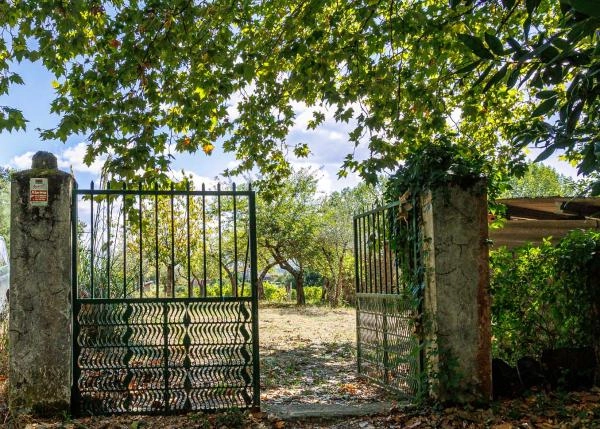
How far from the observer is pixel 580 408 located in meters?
5.25

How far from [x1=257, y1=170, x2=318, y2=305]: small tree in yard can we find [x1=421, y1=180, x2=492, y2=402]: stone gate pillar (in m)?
18.0

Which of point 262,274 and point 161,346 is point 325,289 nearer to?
point 262,274

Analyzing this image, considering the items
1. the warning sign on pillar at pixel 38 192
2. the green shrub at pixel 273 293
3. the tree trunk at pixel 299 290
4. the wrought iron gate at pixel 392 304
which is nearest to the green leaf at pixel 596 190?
the wrought iron gate at pixel 392 304

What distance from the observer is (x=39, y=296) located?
5.53 m

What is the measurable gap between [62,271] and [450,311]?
3953mm

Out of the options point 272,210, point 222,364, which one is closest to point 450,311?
point 222,364

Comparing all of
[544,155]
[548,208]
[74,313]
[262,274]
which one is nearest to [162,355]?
[74,313]

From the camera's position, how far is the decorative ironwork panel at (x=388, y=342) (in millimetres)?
6039

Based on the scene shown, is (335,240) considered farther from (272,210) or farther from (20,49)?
(20,49)

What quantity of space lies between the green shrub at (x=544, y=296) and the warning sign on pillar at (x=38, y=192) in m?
4.80

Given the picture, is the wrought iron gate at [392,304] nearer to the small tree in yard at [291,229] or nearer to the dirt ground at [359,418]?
the dirt ground at [359,418]

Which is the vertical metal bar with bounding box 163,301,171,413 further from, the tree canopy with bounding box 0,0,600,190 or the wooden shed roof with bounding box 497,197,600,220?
the wooden shed roof with bounding box 497,197,600,220

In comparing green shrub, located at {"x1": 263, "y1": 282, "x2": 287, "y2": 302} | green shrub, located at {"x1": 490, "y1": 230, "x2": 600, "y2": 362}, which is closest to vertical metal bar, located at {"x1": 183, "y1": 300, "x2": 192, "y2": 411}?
green shrub, located at {"x1": 490, "y1": 230, "x2": 600, "y2": 362}

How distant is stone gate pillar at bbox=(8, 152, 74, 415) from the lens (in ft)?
17.9
